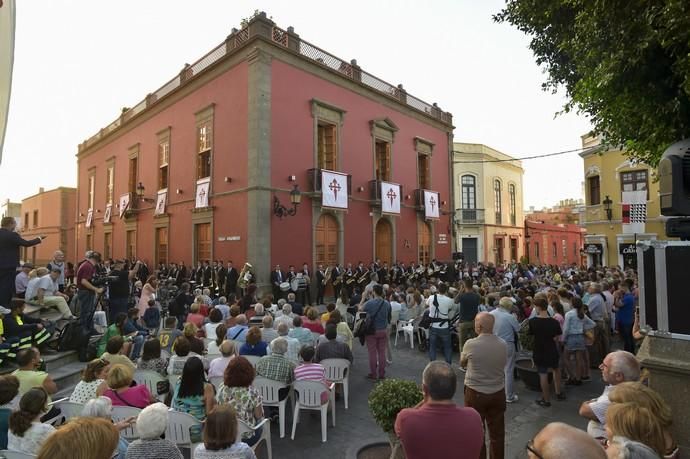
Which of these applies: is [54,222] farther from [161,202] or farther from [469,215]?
[469,215]

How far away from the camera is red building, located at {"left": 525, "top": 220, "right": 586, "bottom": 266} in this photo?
111ft

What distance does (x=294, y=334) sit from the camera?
6.12 meters

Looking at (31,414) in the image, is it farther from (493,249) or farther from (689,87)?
(493,249)

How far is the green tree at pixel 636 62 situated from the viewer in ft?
15.3

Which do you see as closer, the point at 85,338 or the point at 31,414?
the point at 31,414

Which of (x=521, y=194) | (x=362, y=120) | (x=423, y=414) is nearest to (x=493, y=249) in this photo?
(x=521, y=194)

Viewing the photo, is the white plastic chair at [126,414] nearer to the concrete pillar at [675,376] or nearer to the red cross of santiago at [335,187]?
the concrete pillar at [675,376]

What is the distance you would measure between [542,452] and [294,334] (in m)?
4.91

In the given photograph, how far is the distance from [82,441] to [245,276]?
11.2m

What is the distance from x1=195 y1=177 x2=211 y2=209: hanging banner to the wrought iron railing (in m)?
4.70

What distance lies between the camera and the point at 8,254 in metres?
6.53

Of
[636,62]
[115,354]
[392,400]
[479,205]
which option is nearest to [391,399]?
Answer: [392,400]

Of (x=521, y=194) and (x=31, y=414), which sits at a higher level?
(x=521, y=194)

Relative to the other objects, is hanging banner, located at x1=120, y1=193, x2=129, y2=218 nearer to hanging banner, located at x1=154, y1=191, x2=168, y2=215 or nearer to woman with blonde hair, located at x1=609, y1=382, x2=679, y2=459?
hanging banner, located at x1=154, y1=191, x2=168, y2=215
